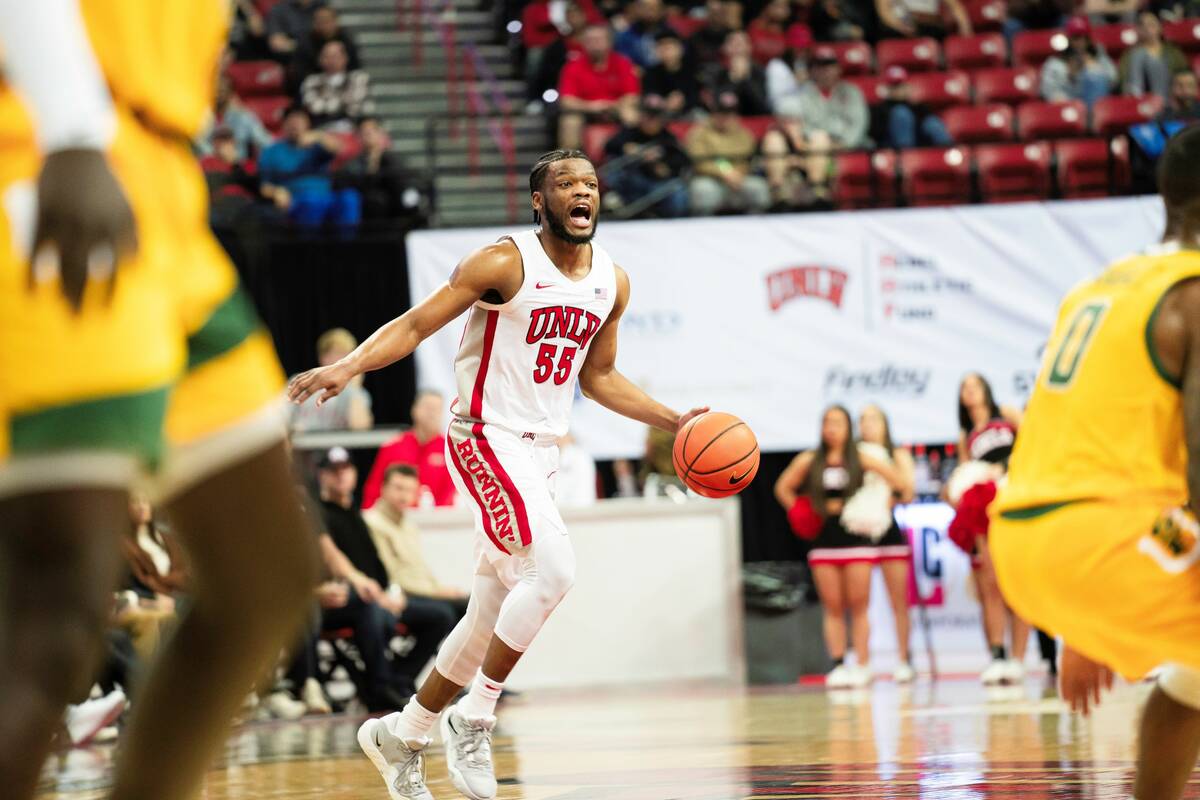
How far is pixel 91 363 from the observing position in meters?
1.90

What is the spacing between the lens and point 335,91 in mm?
14211

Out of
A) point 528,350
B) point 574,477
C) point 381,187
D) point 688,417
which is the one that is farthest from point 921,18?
point 528,350

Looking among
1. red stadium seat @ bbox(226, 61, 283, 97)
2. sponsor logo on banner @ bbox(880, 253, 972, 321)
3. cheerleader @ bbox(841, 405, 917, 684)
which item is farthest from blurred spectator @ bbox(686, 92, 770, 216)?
red stadium seat @ bbox(226, 61, 283, 97)

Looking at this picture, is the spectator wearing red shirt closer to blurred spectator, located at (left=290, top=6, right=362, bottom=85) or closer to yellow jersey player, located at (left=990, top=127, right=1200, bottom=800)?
blurred spectator, located at (left=290, top=6, right=362, bottom=85)

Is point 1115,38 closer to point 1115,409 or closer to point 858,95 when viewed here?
point 858,95

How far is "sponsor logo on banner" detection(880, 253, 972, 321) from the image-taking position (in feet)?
41.0

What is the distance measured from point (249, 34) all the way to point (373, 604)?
8080 millimetres

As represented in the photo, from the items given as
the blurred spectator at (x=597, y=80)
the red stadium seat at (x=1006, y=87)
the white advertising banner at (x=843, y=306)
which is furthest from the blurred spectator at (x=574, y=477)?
the red stadium seat at (x=1006, y=87)

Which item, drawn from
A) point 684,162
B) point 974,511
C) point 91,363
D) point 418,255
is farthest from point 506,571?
point 684,162

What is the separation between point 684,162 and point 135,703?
11301 mm

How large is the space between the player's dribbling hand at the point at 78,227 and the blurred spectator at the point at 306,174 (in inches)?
423

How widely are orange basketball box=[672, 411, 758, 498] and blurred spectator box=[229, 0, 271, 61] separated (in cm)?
1113

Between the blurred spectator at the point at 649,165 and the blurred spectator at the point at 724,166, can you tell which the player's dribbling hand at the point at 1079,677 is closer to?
the blurred spectator at the point at 724,166

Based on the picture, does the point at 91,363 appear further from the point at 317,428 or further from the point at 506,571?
the point at 317,428
